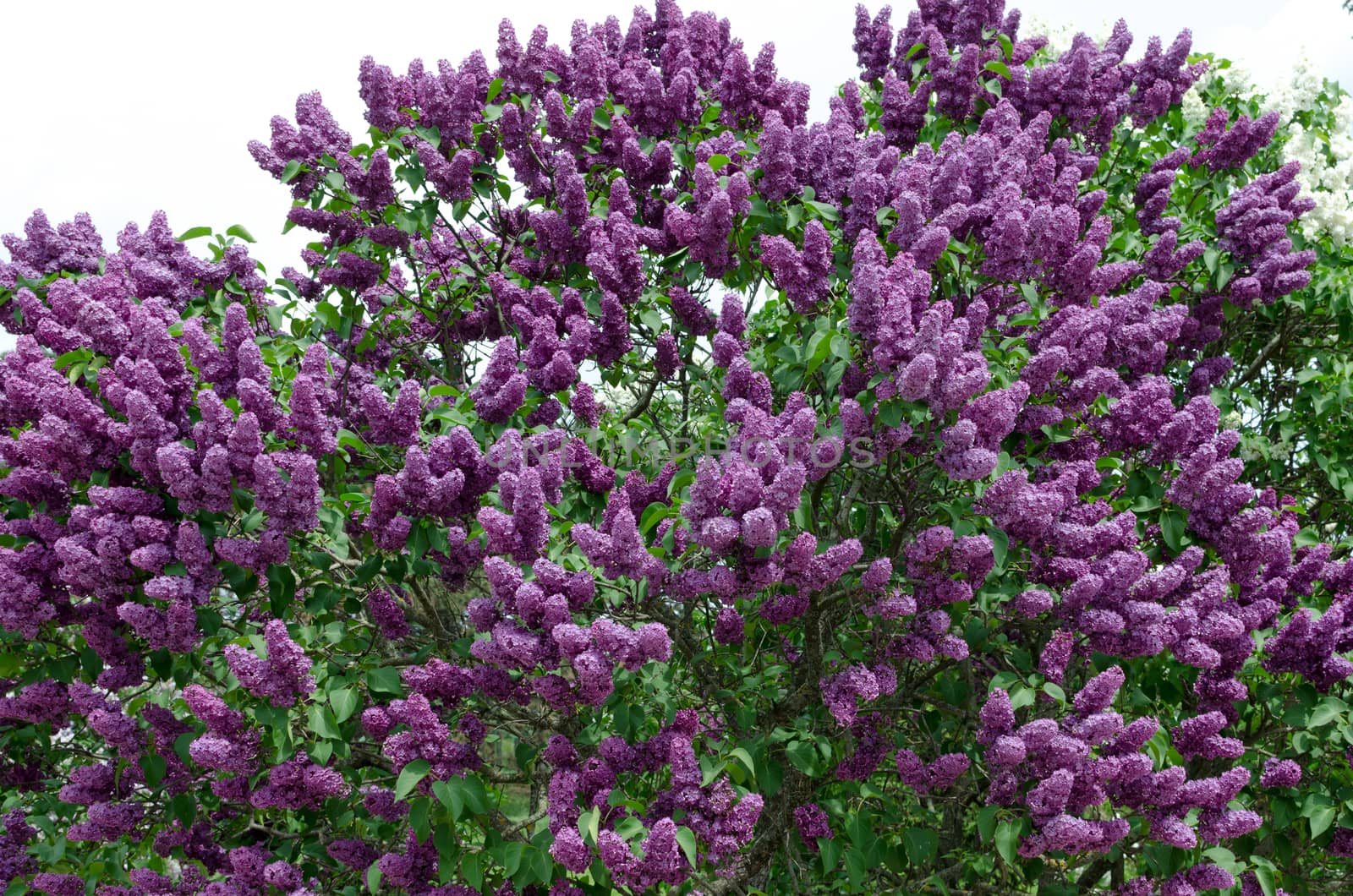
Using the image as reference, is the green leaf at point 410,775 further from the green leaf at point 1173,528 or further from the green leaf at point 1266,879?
the green leaf at point 1266,879

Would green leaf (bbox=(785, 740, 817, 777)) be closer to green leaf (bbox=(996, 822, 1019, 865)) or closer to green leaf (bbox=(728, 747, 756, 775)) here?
green leaf (bbox=(728, 747, 756, 775))

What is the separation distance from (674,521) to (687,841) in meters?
0.98

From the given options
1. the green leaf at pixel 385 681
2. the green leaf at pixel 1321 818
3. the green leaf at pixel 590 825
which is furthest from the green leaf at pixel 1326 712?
the green leaf at pixel 385 681

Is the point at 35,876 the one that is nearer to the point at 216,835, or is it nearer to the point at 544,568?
the point at 216,835

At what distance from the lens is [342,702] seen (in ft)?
12.1

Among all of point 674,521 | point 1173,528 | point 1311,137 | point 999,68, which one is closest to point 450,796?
point 674,521

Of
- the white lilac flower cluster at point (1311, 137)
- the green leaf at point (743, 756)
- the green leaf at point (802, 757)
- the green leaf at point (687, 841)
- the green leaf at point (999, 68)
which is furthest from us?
the white lilac flower cluster at point (1311, 137)

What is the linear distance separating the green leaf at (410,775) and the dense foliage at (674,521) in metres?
0.05

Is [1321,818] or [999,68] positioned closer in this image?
[1321,818]

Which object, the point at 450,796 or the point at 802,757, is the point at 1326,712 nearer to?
the point at 802,757

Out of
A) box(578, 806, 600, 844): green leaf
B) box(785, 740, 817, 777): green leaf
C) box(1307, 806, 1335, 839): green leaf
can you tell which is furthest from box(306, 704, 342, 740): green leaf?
box(1307, 806, 1335, 839): green leaf

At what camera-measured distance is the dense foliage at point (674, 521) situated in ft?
11.6

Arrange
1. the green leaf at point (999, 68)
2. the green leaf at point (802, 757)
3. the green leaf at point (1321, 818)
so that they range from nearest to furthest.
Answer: the green leaf at point (802, 757) < the green leaf at point (1321, 818) < the green leaf at point (999, 68)

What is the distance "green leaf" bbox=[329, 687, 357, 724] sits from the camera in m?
3.68
